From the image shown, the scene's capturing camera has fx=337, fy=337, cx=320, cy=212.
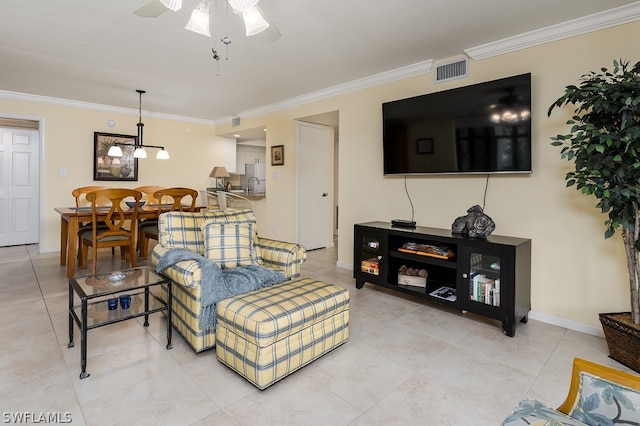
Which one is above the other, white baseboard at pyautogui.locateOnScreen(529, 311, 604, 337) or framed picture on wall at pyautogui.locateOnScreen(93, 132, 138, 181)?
framed picture on wall at pyautogui.locateOnScreen(93, 132, 138, 181)

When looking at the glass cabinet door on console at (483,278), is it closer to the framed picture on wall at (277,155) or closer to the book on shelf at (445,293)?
the book on shelf at (445,293)

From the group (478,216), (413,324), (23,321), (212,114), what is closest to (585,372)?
(413,324)

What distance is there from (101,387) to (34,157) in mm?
5877

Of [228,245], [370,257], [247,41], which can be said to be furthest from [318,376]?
[247,41]

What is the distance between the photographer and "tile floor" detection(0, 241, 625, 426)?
63.5 inches

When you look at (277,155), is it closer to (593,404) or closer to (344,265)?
(344,265)

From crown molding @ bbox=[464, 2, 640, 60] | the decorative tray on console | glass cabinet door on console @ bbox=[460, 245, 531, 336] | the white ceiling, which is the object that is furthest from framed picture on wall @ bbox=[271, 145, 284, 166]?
glass cabinet door on console @ bbox=[460, 245, 531, 336]

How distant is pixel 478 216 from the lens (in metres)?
2.78

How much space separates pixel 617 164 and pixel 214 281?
2593 millimetres

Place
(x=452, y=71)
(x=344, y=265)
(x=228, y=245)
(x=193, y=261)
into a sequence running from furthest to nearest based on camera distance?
(x=344, y=265) → (x=452, y=71) → (x=228, y=245) → (x=193, y=261)

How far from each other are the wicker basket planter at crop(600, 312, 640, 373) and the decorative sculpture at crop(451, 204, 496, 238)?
2.95ft

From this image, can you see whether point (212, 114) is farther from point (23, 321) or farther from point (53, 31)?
point (23, 321)

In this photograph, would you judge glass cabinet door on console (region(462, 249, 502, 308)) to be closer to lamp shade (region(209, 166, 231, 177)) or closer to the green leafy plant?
the green leafy plant

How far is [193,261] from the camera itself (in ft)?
6.81
